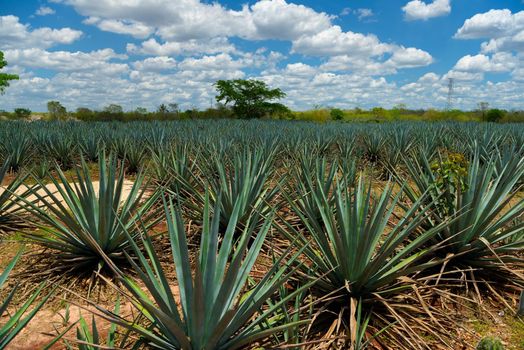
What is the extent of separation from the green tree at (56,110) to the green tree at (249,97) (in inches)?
601

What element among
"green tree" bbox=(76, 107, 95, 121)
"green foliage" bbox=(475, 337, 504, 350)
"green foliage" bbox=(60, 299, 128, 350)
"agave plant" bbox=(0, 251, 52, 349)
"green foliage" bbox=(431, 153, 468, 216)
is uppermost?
"green tree" bbox=(76, 107, 95, 121)

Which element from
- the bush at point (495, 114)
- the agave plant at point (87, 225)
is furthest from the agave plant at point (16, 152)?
the bush at point (495, 114)

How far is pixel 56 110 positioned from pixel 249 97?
1941 cm

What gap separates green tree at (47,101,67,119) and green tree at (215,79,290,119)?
50.1 feet

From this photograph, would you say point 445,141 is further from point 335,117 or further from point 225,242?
point 335,117

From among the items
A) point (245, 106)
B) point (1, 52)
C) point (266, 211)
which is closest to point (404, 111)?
point (245, 106)

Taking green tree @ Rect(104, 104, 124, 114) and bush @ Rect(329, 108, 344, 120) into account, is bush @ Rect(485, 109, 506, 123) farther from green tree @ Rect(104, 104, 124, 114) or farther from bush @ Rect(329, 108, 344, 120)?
green tree @ Rect(104, 104, 124, 114)

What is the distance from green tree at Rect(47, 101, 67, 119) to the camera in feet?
125

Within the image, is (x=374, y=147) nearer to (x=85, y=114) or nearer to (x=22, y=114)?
(x=85, y=114)

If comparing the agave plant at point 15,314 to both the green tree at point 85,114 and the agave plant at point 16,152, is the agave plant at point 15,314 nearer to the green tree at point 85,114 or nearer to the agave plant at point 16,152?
the agave plant at point 16,152

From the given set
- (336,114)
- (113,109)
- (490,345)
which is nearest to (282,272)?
(490,345)

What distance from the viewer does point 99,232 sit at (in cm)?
337

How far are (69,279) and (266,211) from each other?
1.98 metres

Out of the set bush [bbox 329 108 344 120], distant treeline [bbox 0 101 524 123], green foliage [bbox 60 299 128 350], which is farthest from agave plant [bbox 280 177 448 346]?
bush [bbox 329 108 344 120]
